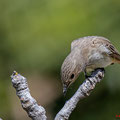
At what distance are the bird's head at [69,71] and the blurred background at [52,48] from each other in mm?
1044

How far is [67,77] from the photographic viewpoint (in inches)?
127

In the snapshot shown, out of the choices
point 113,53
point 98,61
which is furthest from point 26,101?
point 113,53

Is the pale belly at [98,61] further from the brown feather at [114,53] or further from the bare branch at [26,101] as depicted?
the bare branch at [26,101]

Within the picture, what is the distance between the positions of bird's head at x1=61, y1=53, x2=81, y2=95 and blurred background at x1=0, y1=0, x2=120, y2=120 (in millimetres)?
1044

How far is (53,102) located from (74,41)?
104 centimetres

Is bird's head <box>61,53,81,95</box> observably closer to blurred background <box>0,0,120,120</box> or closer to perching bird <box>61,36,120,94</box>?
perching bird <box>61,36,120,94</box>

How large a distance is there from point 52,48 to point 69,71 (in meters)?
1.69

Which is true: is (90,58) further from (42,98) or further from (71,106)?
(71,106)

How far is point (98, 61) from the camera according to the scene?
13.2 feet

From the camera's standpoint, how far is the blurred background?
186 inches

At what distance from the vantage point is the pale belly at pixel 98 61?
3975mm

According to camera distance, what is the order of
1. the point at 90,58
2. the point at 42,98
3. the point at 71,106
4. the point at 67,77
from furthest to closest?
the point at 42,98 < the point at 90,58 < the point at 67,77 < the point at 71,106

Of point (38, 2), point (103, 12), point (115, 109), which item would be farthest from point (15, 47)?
point (115, 109)

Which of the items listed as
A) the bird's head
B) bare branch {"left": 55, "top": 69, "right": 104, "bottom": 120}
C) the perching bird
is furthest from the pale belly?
bare branch {"left": 55, "top": 69, "right": 104, "bottom": 120}
